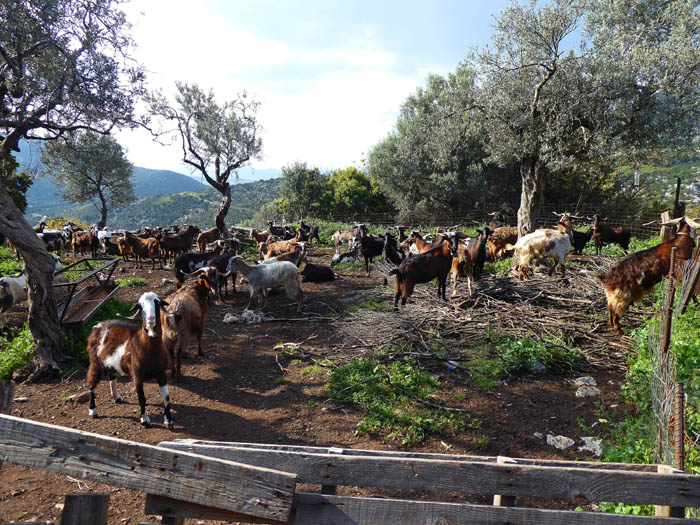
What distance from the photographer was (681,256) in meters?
7.75

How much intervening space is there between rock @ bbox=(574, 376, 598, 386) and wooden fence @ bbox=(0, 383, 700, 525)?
4.29 m

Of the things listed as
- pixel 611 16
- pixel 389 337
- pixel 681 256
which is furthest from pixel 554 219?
pixel 389 337

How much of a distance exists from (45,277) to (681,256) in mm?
11729

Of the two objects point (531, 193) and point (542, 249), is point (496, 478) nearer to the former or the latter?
point (542, 249)

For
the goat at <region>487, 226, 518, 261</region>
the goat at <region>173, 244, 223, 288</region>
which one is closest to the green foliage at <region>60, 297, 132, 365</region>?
the goat at <region>173, 244, 223, 288</region>

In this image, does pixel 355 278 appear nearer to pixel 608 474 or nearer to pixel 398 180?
pixel 608 474

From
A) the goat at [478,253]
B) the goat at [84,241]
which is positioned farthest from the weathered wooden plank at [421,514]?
the goat at [84,241]

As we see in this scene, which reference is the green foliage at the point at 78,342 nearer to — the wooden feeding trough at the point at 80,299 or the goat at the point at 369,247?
the wooden feeding trough at the point at 80,299

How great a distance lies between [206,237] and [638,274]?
1792 cm

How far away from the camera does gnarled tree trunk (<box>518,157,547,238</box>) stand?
625 inches

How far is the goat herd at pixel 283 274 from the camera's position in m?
5.64

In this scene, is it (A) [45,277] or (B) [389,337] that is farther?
(B) [389,337]

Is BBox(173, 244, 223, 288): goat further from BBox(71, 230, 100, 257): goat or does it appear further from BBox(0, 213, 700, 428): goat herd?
BBox(71, 230, 100, 257): goat

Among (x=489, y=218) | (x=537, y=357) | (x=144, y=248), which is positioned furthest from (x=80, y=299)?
(x=489, y=218)
